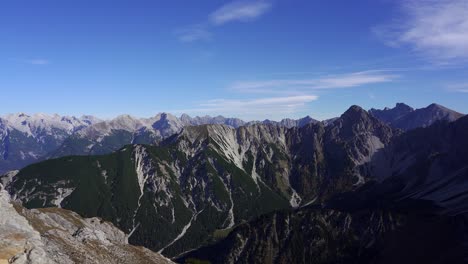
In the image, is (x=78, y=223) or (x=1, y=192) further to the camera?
(x=78, y=223)

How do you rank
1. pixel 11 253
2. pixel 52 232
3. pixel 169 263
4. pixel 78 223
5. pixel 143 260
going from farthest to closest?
pixel 78 223 < pixel 169 263 < pixel 143 260 < pixel 52 232 < pixel 11 253

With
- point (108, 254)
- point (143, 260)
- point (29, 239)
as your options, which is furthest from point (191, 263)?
point (29, 239)

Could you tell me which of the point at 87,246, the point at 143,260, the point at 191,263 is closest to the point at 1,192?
the point at 87,246

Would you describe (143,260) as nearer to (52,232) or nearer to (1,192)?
(52,232)

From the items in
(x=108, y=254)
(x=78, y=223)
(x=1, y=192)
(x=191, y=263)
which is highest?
(x=1, y=192)

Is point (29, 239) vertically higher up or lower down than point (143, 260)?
higher up

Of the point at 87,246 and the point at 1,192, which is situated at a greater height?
the point at 1,192

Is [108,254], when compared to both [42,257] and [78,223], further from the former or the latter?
[78,223]

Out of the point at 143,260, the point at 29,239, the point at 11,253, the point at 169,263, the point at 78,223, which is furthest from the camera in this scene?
the point at 78,223

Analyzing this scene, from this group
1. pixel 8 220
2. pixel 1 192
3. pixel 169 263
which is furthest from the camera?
pixel 169 263
